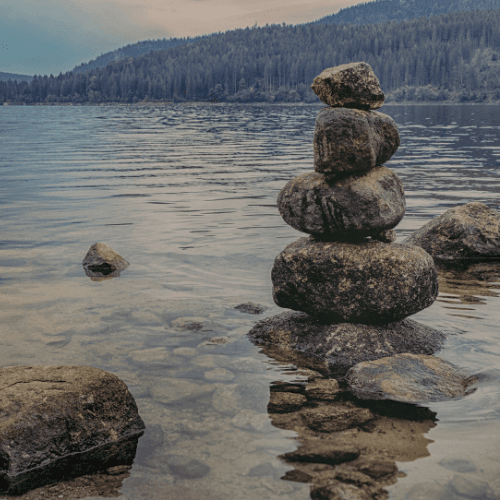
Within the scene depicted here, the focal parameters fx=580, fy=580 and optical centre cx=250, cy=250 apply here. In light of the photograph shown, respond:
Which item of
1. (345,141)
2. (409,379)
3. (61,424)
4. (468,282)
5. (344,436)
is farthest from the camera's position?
(468,282)

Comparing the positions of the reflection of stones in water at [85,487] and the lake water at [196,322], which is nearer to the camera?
the reflection of stones in water at [85,487]

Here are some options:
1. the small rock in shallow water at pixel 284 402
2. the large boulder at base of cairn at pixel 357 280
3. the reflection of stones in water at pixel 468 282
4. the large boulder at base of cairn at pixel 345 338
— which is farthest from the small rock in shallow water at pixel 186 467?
the reflection of stones in water at pixel 468 282

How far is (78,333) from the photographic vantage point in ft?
27.5

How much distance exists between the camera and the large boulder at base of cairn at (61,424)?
5070mm

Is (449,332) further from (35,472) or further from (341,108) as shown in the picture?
(35,472)

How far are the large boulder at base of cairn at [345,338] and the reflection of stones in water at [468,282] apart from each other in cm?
221

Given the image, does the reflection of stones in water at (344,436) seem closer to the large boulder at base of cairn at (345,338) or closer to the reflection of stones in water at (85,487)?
the large boulder at base of cairn at (345,338)

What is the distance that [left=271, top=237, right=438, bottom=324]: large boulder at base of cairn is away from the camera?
7.77 meters

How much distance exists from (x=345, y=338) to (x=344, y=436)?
2.35m

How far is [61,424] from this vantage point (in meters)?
5.38

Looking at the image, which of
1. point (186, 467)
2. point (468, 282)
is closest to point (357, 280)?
point (186, 467)

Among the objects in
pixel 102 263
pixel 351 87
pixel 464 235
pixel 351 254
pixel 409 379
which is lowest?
pixel 409 379

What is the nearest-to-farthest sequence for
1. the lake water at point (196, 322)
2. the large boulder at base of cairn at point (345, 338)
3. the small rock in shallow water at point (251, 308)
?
the lake water at point (196, 322)
the large boulder at base of cairn at point (345, 338)
the small rock in shallow water at point (251, 308)

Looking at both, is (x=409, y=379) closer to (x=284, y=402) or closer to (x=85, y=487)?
(x=284, y=402)
